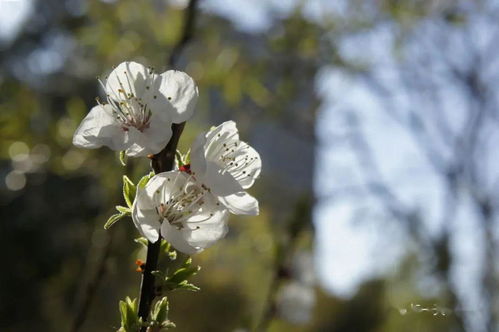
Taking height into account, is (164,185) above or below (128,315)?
above

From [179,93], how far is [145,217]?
134 mm

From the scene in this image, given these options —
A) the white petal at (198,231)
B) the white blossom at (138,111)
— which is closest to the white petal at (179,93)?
the white blossom at (138,111)

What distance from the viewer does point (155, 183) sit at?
0.62 m

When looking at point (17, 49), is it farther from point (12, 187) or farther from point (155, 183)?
point (155, 183)

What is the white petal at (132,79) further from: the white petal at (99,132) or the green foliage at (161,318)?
the green foliage at (161,318)

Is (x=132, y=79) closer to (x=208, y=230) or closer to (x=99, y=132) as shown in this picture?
(x=99, y=132)

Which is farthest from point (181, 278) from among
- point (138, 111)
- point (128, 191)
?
point (138, 111)

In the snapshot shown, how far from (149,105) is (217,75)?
106 cm

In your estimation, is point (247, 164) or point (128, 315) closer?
point (128, 315)

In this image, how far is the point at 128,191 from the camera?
662 millimetres

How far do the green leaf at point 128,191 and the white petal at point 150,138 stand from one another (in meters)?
0.03

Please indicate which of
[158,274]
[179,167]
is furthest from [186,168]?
[158,274]

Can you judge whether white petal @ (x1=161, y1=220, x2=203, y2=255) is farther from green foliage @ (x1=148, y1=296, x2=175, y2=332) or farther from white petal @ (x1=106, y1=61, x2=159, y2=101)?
white petal @ (x1=106, y1=61, x2=159, y2=101)

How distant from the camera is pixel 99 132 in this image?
0.71 m
